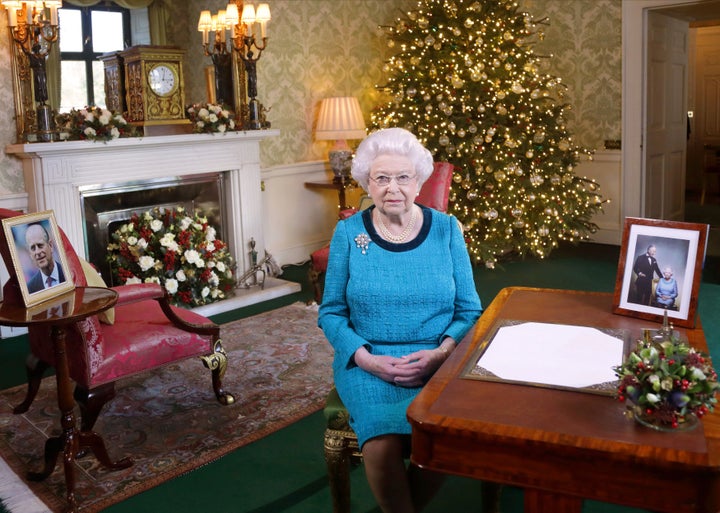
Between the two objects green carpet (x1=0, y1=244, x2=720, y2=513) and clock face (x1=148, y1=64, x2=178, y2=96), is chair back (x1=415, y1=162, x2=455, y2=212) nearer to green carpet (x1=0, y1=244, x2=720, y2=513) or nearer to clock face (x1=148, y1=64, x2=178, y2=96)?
clock face (x1=148, y1=64, x2=178, y2=96)

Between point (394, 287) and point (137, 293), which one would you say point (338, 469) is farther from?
point (137, 293)

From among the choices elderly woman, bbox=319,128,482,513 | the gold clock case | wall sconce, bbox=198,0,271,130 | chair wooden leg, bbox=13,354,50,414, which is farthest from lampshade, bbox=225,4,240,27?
elderly woman, bbox=319,128,482,513

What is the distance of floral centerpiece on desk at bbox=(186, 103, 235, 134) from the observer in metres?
5.56

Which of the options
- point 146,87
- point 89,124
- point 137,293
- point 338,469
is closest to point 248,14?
point 146,87

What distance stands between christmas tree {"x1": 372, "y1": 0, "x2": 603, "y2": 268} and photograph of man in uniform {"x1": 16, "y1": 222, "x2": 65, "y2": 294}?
12.1 feet

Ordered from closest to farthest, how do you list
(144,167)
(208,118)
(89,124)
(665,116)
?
(89,124) → (144,167) → (208,118) → (665,116)

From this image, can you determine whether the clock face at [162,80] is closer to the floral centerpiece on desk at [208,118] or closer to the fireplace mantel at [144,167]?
the floral centerpiece on desk at [208,118]

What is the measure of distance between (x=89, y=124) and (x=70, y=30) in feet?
2.34

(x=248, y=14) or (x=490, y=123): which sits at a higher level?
(x=248, y=14)

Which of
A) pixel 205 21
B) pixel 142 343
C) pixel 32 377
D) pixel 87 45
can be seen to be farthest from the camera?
pixel 205 21

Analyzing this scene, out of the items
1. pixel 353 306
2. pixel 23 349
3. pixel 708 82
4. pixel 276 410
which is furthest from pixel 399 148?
pixel 708 82

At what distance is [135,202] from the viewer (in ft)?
17.8

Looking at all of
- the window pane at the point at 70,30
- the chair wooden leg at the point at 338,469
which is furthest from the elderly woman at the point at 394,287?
the window pane at the point at 70,30

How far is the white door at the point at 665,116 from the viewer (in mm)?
6988
